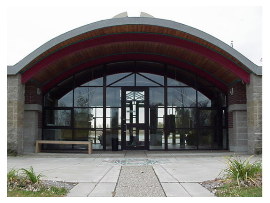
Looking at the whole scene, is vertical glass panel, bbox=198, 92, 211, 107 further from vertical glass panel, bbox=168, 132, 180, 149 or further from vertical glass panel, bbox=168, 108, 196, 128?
vertical glass panel, bbox=168, 132, 180, 149

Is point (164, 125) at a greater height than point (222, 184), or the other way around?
point (164, 125)

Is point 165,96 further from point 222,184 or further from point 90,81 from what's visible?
point 222,184

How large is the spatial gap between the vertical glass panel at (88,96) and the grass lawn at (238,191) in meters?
11.0

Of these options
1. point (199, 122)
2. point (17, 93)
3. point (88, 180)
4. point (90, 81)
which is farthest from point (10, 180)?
point (199, 122)

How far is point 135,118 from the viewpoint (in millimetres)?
16781

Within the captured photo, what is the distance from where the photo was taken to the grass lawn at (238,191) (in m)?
5.93

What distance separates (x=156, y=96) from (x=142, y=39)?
12.1 ft

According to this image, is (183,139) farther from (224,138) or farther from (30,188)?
(30,188)

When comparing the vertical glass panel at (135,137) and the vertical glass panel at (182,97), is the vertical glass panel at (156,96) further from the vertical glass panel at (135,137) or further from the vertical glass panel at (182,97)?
the vertical glass panel at (135,137)

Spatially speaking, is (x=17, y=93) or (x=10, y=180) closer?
(x=10, y=180)

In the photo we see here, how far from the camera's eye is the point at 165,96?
1678 centimetres

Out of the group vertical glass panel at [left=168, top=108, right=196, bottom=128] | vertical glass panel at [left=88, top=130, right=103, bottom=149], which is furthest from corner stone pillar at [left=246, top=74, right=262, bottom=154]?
vertical glass panel at [left=88, top=130, right=103, bottom=149]

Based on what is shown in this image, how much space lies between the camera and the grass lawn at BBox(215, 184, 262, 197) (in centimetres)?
593

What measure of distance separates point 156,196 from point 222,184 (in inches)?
66.4
